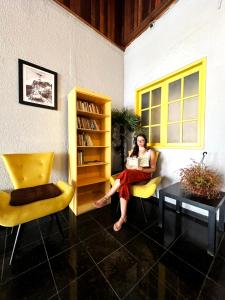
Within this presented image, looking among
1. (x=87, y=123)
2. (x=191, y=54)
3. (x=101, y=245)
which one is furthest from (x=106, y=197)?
(x=191, y=54)

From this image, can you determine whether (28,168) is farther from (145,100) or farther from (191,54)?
(191,54)

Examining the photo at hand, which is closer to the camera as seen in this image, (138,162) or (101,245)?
(101,245)

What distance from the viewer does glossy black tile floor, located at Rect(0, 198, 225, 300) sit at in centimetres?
95

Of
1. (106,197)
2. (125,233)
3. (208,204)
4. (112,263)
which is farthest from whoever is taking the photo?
(106,197)

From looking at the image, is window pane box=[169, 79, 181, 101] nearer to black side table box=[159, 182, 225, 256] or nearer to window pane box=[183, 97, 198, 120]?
window pane box=[183, 97, 198, 120]

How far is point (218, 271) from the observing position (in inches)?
43.1

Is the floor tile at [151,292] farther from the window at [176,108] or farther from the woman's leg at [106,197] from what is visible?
the window at [176,108]

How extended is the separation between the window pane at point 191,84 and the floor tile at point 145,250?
80.5 inches

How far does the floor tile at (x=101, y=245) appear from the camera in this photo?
49.7 inches

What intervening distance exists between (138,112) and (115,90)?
27.7 inches

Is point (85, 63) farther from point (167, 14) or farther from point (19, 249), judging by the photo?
point (19, 249)

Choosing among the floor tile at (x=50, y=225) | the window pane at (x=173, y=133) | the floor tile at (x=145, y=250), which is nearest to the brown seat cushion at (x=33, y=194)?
the floor tile at (x=50, y=225)

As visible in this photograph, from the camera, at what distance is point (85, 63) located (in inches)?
95.7

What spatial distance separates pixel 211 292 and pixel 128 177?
Answer: 1.16 meters
